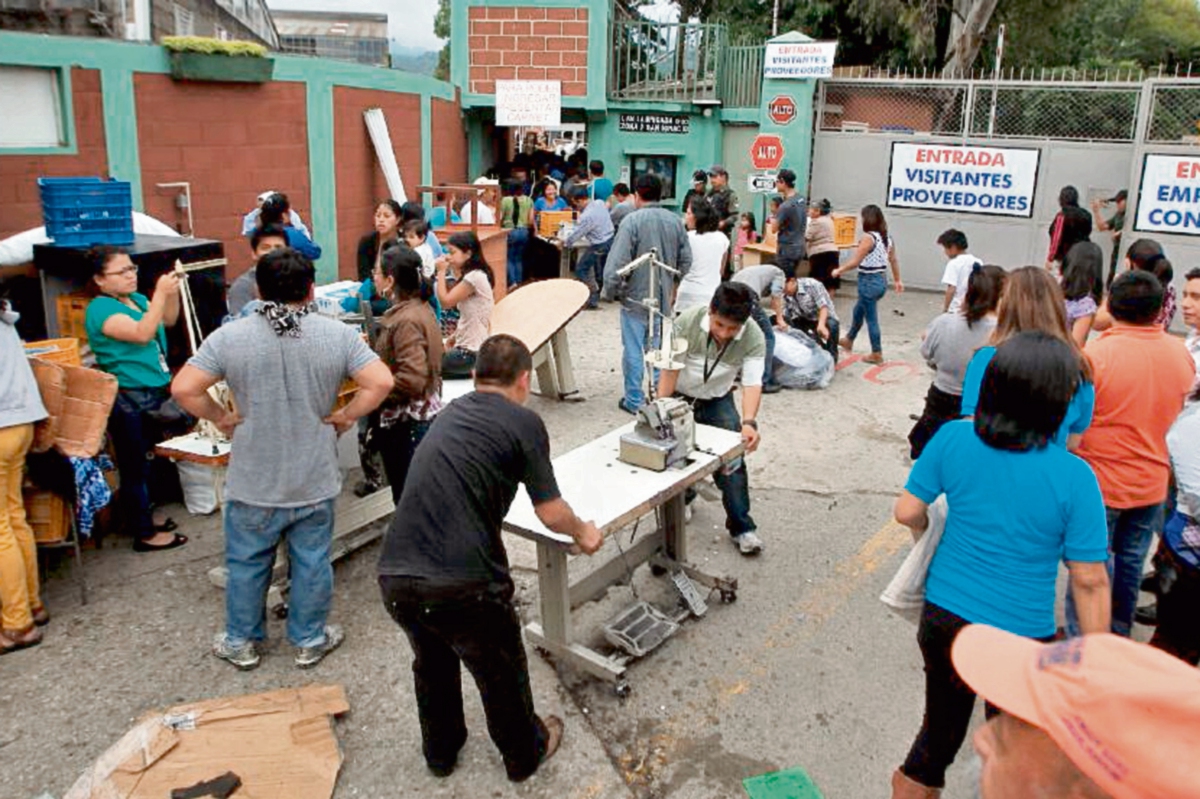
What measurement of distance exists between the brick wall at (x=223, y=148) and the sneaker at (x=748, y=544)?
20.1 feet

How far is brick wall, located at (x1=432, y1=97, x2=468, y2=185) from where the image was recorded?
14.0 m

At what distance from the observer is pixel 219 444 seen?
5.62 meters

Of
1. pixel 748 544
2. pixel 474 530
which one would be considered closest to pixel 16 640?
pixel 474 530

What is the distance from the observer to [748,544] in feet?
18.8

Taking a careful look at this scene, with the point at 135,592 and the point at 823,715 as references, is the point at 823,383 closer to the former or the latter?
the point at 823,715

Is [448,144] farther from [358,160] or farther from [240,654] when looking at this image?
[240,654]

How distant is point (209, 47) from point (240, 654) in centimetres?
652

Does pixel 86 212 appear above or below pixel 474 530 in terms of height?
above

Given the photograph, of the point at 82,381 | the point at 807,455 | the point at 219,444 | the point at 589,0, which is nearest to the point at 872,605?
the point at 807,455

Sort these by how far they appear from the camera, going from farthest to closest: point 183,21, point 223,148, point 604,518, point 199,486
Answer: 1. point 183,21
2. point 223,148
3. point 199,486
4. point 604,518

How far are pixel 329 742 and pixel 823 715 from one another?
209cm

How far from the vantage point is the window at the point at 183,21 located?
44.7 feet

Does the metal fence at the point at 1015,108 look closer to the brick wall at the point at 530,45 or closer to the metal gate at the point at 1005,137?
the metal gate at the point at 1005,137

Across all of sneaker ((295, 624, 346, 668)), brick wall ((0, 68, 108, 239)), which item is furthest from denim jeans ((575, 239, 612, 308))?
sneaker ((295, 624, 346, 668))
